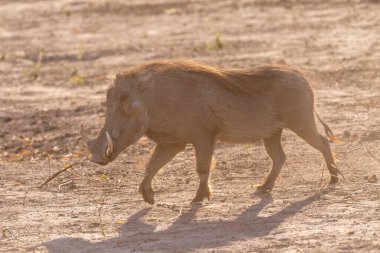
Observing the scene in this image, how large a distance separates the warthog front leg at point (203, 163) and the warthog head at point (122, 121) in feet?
1.35

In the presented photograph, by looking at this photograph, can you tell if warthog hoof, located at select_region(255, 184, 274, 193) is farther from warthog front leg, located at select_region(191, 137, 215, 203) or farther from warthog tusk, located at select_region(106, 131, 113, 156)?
warthog tusk, located at select_region(106, 131, 113, 156)

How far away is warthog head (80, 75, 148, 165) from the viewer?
769cm

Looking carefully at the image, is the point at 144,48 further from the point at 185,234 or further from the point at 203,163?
the point at 185,234

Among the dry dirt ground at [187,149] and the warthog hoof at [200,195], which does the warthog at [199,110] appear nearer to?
the warthog hoof at [200,195]

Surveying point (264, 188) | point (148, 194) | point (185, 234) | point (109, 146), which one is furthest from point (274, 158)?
point (185, 234)

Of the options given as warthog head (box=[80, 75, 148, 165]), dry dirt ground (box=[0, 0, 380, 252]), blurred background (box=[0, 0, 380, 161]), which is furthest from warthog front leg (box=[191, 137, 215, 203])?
blurred background (box=[0, 0, 380, 161])

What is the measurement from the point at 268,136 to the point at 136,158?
5.85 ft

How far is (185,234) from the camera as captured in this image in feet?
22.8

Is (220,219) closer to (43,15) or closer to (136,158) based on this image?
(136,158)

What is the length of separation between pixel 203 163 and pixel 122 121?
0.64 meters

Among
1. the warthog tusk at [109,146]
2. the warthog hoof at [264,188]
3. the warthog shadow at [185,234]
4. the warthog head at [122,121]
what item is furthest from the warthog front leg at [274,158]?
the warthog tusk at [109,146]

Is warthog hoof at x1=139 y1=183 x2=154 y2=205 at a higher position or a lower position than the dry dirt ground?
higher

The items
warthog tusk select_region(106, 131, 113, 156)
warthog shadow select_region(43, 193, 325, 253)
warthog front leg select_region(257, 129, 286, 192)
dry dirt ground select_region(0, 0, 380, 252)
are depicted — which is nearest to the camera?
warthog shadow select_region(43, 193, 325, 253)

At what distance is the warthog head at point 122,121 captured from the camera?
7.69 metres
